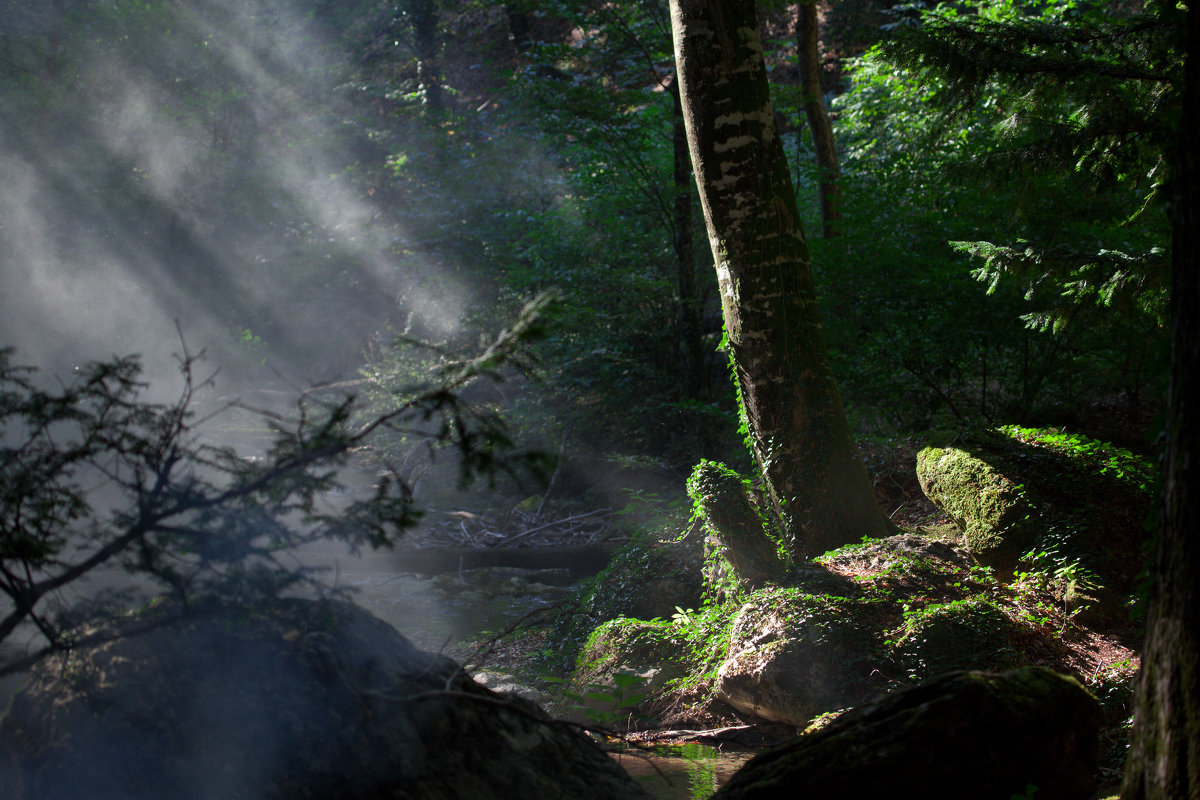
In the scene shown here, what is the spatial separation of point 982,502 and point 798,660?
206 centimetres

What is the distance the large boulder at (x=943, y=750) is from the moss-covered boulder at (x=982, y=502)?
230 centimetres

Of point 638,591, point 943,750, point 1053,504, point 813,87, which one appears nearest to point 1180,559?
point 943,750

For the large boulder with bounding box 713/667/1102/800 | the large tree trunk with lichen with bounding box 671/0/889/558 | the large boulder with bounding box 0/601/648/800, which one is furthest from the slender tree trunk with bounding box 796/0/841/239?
the large boulder with bounding box 0/601/648/800

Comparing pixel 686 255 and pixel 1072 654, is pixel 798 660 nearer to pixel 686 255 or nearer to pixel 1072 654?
pixel 1072 654

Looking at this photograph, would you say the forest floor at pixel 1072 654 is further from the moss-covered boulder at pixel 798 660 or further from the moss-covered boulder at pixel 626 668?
the moss-covered boulder at pixel 626 668

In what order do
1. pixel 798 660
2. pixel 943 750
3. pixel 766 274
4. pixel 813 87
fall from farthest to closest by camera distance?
pixel 813 87 → pixel 766 274 → pixel 798 660 → pixel 943 750

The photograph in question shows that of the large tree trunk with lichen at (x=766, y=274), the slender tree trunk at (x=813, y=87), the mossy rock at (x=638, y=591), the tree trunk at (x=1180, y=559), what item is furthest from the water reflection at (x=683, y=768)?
the slender tree trunk at (x=813, y=87)

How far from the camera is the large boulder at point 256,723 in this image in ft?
6.78

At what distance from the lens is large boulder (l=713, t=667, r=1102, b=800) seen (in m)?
2.26

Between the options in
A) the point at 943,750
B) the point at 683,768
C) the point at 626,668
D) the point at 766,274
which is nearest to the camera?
the point at 943,750

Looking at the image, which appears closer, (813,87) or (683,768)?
(683,768)

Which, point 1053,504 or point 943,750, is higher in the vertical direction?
point 1053,504

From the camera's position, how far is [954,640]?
3.77 meters

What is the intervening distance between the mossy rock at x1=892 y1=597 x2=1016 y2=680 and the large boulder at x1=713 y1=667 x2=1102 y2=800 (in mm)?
1048
